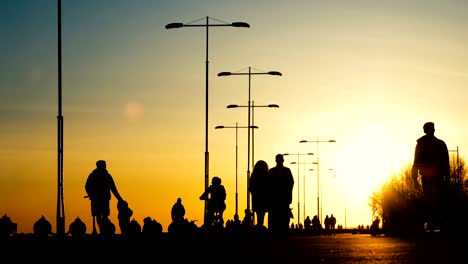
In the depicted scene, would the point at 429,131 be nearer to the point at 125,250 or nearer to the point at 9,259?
the point at 125,250

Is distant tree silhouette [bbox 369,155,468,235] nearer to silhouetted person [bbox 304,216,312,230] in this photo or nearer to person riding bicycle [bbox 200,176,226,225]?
silhouetted person [bbox 304,216,312,230]

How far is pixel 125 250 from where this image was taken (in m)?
19.3

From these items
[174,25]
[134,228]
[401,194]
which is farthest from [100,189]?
[401,194]

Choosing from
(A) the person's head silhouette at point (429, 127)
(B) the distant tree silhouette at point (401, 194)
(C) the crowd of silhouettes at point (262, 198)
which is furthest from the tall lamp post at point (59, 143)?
(B) the distant tree silhouette at point (401, 194)

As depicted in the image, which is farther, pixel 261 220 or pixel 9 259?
pixel 261 220

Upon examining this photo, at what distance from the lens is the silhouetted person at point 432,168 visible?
20.5 m

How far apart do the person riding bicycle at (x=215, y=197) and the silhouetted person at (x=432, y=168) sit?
14.9m

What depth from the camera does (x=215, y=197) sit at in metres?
35.6

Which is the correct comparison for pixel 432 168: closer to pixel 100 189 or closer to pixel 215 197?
pixel 100 189

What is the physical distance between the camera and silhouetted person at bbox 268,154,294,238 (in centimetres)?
2595

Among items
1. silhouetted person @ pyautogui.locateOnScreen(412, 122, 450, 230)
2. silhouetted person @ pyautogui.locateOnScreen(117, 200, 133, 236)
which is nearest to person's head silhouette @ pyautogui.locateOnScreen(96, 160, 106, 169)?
silhouetted person @ pyautogui.locateOnScreen(117, 200, 133, 236)

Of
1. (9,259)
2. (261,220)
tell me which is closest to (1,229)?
(261,220)

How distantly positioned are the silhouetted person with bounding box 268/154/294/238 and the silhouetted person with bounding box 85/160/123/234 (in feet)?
13.4

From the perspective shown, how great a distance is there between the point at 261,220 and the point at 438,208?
840 centimetres
